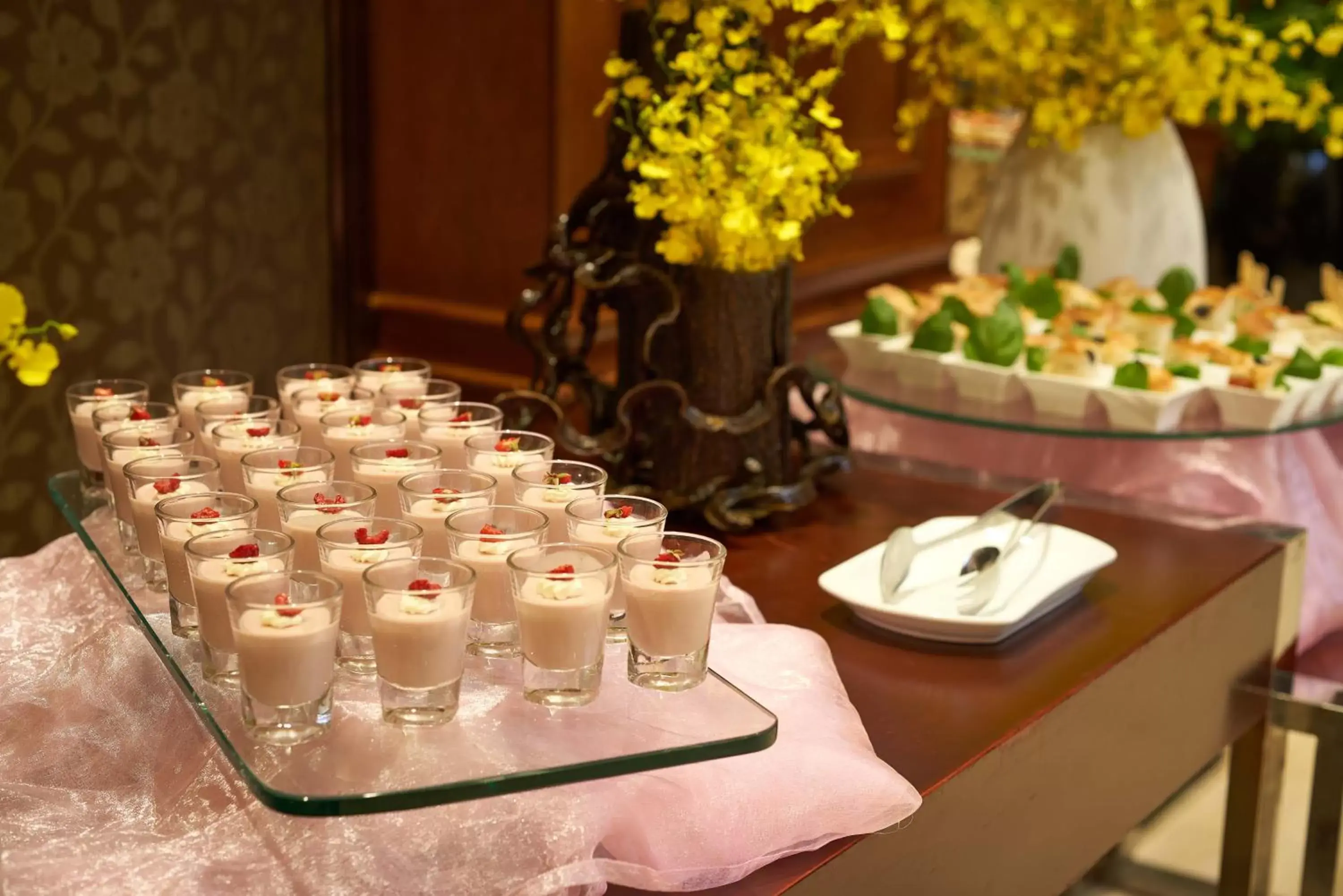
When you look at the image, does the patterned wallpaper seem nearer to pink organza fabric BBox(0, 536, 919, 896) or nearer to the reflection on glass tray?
the reflection on glass tray

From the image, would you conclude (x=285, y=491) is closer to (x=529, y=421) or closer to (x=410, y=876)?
(x=410, y=876)

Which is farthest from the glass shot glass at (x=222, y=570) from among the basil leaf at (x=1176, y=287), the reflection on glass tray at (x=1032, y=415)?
the basil leaf at (x=1176, y=287)

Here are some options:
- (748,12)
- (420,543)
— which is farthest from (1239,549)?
(420,543)

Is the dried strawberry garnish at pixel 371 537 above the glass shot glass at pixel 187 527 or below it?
above

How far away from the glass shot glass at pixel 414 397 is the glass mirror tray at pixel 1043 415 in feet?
1.81

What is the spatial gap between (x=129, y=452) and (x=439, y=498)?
1.11 ft

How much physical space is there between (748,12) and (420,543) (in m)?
0.86

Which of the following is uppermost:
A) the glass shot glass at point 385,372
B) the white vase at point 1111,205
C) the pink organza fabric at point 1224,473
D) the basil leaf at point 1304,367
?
the white vase at point 1111,205

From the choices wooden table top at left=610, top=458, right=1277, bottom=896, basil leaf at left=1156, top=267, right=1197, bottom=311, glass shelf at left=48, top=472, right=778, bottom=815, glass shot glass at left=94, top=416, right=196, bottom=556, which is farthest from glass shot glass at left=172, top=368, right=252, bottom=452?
basil leaf at left=1156, top=267, right=1197, bottom=311

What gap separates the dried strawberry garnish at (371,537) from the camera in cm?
119

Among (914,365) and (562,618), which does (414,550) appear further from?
(914,365)

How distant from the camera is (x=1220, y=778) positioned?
10.3 feet

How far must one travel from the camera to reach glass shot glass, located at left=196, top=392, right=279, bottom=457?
61.2 inches

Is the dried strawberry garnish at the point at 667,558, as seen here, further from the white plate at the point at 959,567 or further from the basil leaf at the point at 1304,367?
the basil leaf at the point at 1304,367
